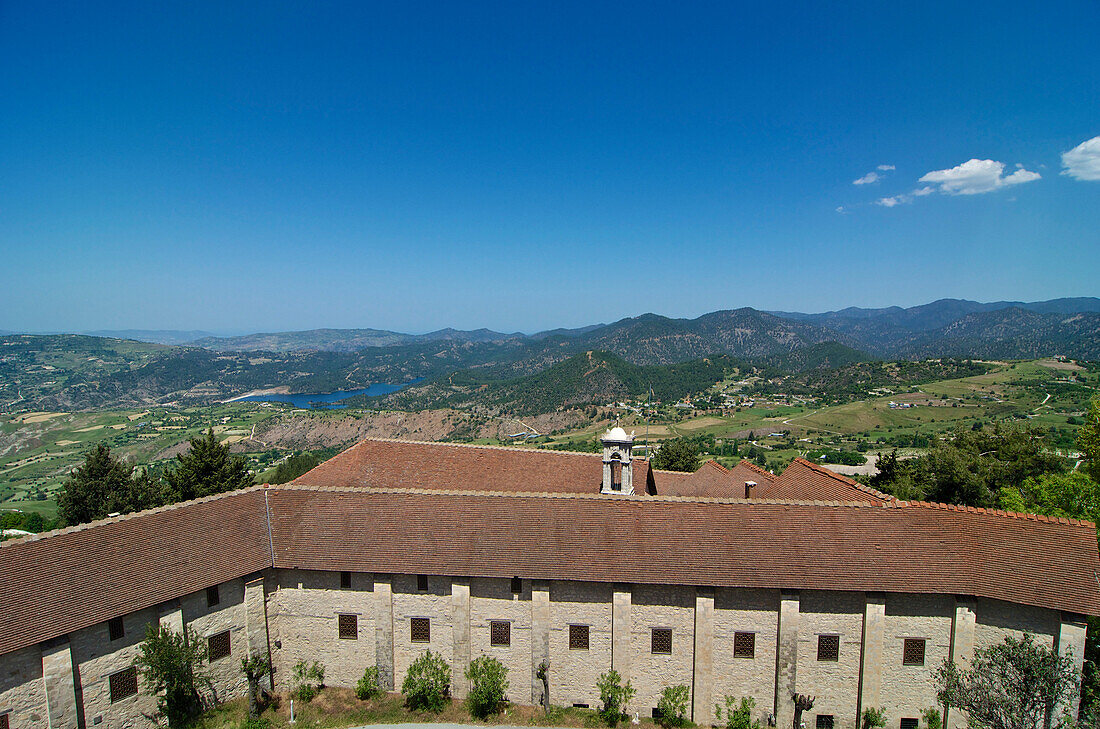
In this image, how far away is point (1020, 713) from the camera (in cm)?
1644

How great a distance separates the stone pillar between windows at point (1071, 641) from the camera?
60.2 feet

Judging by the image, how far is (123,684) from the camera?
763 inches

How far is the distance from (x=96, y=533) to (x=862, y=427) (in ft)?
584

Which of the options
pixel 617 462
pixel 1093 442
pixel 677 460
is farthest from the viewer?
pixel 677 460

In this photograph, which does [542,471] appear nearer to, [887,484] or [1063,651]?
[1063,651]

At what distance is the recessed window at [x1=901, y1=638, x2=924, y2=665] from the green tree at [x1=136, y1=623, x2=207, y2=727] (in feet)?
92.1

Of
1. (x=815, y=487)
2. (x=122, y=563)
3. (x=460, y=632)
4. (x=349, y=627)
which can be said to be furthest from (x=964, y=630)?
(x=122, y=563)

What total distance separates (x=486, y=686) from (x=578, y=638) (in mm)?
4201

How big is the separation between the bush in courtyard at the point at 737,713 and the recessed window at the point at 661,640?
306cm

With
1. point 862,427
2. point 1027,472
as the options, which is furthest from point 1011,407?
point 1027,472

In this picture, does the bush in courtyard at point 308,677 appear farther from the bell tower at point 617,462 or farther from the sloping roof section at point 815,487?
the sloping roof section at point 815,487

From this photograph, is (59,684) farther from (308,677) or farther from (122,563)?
(308,677)

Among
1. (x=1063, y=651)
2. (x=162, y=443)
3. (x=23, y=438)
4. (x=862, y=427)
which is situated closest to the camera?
(x=1063, y=651)

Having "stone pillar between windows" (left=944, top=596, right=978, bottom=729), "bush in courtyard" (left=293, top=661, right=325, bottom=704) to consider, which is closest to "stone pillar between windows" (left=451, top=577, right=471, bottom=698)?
"bush in courtyard" (left=293, top=661, right=325, bottom=704)
